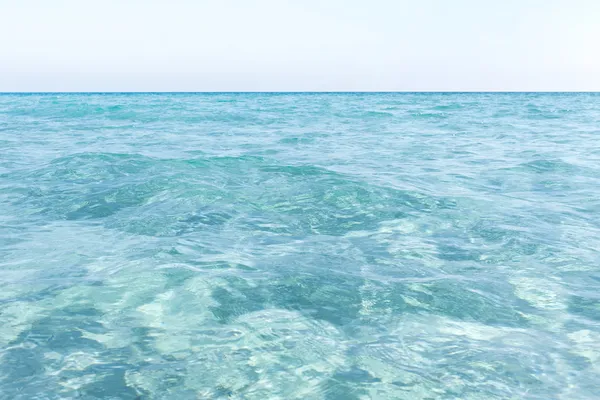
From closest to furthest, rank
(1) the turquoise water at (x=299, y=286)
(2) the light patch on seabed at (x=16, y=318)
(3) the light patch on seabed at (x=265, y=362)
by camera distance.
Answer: (3) the light patch on seabed at (x=265, y=362), (1) the turquoise water at (x=299, y=286), (2) the light patch on seabed at (x=16, y=318)

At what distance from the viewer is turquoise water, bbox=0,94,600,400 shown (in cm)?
326

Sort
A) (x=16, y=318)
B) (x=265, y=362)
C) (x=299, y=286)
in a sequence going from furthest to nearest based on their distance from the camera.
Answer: (x=299, y=286) → (x=16, y=318) → (x=265, y=362)

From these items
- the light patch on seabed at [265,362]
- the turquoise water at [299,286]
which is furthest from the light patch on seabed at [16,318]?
the light patch on seabed at [265,362]

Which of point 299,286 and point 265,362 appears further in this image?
point 299,286

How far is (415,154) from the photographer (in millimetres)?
13898

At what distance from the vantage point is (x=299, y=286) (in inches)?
185

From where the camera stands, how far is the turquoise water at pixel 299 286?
3260 mm

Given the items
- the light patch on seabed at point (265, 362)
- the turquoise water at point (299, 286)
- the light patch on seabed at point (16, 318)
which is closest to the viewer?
the light patch on seabed at point (265, 362)

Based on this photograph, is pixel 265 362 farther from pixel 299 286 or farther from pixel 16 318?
Answer: pixel 16 318

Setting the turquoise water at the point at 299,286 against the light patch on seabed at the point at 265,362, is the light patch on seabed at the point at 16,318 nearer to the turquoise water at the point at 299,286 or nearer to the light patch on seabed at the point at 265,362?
the turquoise water at the point at 299,286

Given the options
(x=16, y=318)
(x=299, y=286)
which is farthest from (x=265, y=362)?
(x=16, y=318)

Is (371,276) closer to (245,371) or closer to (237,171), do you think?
(245,371)

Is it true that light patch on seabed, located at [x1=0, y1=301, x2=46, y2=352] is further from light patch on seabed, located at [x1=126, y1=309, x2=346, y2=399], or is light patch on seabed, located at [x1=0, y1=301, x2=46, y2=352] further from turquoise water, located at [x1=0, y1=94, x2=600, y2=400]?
light patch on seabed, located at [x1=126, y1=309, x2=346, y2=399]

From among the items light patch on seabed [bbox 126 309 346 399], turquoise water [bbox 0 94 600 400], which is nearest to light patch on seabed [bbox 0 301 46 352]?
turquoise water [bbox 0 94 600 400]
